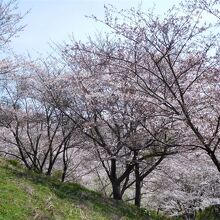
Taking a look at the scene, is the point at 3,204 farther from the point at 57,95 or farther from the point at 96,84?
the point at 57,95

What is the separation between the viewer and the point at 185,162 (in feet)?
65.0

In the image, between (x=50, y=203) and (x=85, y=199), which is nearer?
(x=50, y=203)

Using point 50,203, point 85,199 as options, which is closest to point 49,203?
point 50,203

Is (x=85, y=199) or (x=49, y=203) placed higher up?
(x=85, y=199)

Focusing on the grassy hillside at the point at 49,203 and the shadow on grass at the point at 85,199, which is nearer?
the grassy hillside at the point at 49,203

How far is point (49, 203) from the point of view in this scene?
11.0 meters

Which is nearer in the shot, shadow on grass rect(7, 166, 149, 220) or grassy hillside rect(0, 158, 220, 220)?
grassy hillside rect(0, 158, 220, 220)

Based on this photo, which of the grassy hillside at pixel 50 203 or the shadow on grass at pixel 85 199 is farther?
the shadow on grass at pixel 85 199

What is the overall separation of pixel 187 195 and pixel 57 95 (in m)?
10.7

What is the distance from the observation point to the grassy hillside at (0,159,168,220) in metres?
9.72

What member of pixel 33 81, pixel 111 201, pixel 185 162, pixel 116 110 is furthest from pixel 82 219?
pixel 33 81

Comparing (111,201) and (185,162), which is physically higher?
(185,162)

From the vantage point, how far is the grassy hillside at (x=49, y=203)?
31.9 feet

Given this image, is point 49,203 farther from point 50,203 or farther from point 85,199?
point 85,199
